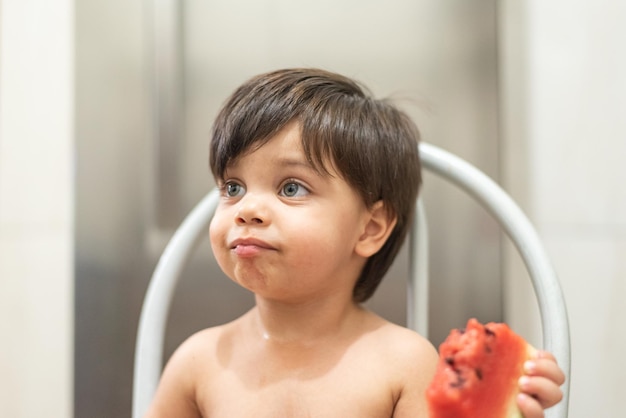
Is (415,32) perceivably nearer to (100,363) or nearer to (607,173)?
(607,173)

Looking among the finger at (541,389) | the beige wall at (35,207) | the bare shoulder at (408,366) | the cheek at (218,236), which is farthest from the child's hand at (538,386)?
the beige wall at (35,207)

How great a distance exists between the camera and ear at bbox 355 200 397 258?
1.91 feet

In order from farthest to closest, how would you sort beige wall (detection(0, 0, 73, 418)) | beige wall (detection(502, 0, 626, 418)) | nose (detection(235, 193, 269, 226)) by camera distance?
beige wall (detection(0, 0, 73, 418)) → beige wall (detection(502, 0, 626, 418)) → nose (detection(235, 193, 269, 226))

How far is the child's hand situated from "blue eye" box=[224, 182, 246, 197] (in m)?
0.26

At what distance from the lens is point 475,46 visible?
771 millimetres

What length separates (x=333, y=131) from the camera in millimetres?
541

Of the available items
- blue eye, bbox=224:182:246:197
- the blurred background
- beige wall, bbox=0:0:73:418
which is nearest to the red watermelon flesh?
blue eye, bbox=224:182:246:197

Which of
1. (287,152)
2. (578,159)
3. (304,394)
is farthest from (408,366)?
(578,159)

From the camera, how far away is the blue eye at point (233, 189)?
1.81ft

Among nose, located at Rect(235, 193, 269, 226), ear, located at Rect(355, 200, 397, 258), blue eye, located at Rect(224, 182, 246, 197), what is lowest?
ear, located at Rect(355, 200, 397, 258)

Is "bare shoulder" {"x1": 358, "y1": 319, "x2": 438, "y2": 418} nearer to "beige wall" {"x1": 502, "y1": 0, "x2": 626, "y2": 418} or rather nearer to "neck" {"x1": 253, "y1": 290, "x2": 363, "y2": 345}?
"neck" {"x1": 253, "y1": 290, "x2": 363, "y2": 345}

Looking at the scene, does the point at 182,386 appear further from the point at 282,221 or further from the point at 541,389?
the point at 541,389

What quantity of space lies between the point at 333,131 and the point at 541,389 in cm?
25

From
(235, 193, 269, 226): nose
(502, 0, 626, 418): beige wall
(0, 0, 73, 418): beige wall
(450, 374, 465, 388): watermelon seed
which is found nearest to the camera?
(450, 374, 465, 388): watermelon seed
